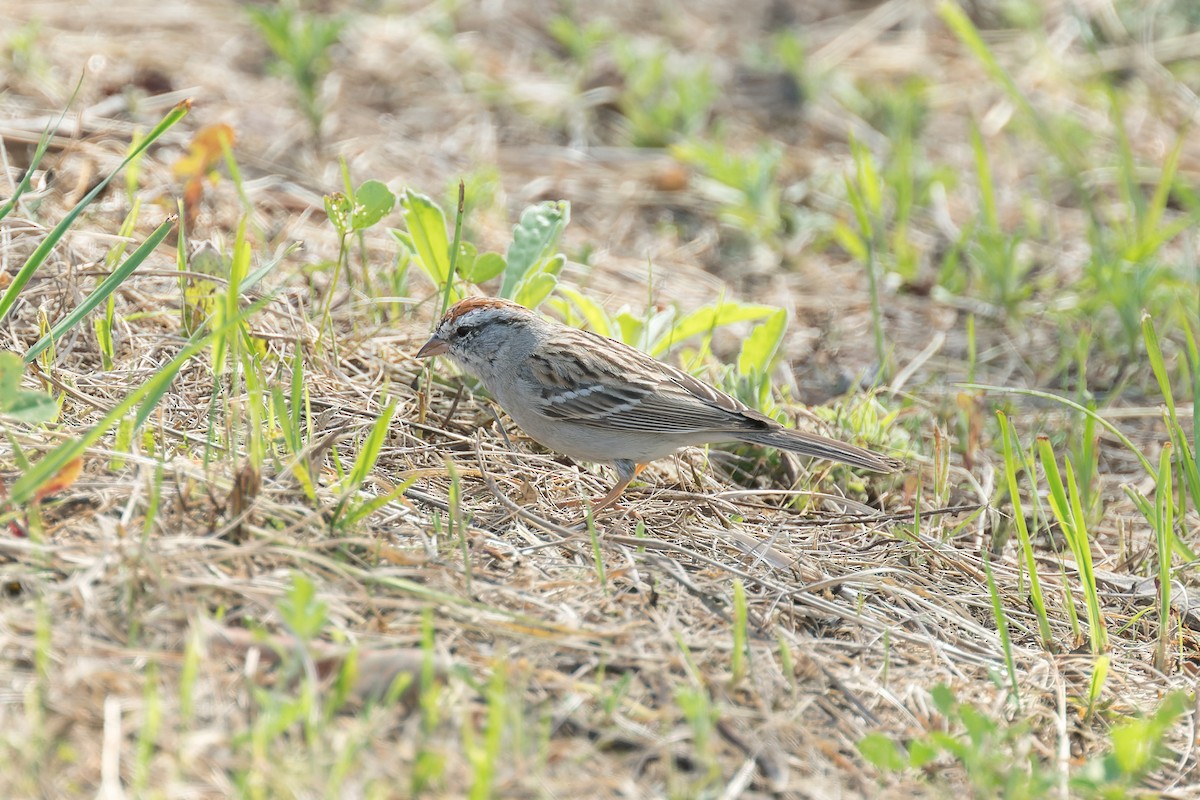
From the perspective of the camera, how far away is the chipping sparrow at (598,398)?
416 centimetres

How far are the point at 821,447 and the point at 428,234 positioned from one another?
5.24 feet

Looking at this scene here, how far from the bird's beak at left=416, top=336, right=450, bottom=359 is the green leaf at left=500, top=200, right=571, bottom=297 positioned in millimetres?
407

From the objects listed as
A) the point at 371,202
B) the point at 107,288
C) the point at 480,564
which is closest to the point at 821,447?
the point at 480,564

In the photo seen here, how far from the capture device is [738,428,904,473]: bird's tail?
403 centimetres

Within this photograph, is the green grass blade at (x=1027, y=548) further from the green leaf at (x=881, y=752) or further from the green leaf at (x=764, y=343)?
the green leaf at (x=764, y=343)

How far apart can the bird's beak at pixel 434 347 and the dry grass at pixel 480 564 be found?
21 centimetres

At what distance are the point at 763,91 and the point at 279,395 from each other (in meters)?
5.08

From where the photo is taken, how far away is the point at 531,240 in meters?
4.62

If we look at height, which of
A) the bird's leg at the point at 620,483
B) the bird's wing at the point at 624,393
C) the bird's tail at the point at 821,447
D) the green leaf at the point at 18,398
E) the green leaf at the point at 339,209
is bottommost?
the bird's leg at the point at 620,483

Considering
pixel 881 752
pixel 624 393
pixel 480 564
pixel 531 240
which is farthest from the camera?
pixel 531 240

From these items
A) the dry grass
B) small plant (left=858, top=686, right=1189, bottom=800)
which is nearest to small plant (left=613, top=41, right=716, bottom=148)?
the dry grass

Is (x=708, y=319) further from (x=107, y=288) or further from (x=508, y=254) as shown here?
(x=107, y=288)

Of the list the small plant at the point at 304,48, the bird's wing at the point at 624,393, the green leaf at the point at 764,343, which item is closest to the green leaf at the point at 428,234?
the bird's wing at the point at 624,393

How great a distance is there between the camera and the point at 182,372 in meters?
4.07
